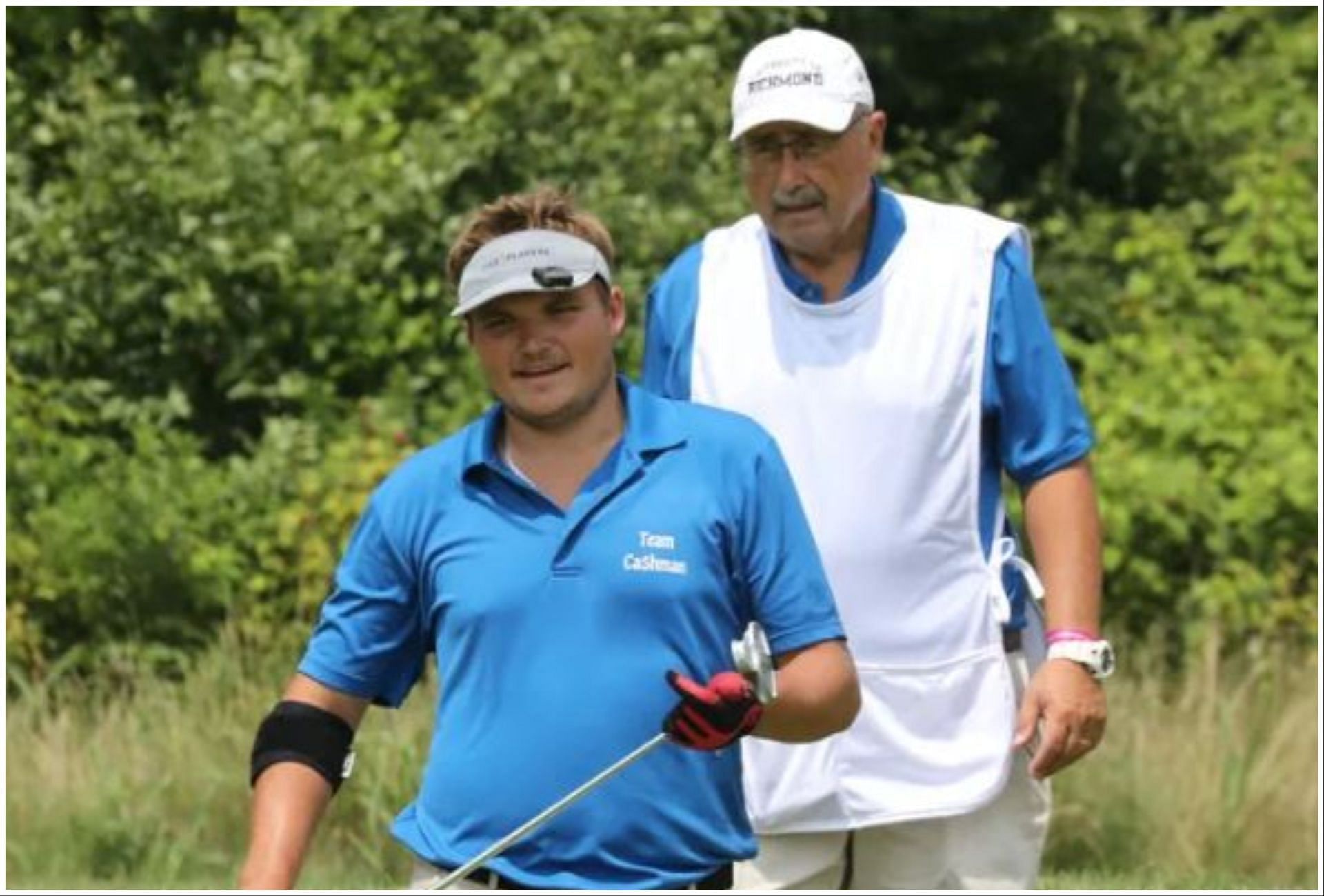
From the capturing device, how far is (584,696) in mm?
4344

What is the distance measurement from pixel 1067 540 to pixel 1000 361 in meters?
0.32

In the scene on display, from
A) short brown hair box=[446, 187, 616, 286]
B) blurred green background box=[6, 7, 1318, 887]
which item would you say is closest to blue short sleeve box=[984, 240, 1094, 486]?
short brown hair box=[446, 187, 616, 286]

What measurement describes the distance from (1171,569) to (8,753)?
3.84 metres

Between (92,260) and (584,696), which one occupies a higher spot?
(92,260)

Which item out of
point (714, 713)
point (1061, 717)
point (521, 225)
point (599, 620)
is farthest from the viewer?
point (1061, 717)

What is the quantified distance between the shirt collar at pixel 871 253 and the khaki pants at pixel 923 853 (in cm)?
68

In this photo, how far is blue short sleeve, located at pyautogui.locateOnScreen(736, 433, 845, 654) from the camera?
4.41 metres

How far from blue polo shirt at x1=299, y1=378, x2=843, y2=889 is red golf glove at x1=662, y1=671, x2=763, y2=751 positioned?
147 mm

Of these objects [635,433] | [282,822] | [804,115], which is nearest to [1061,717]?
[804,115]

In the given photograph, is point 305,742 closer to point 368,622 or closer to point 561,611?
point 368,622

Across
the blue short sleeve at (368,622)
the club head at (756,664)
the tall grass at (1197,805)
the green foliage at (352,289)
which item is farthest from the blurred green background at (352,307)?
the club head at (756,664)

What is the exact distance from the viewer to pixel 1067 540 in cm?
553

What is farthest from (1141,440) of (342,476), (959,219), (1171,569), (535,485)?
(535,485)

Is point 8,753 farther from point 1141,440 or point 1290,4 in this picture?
point 1290,4
